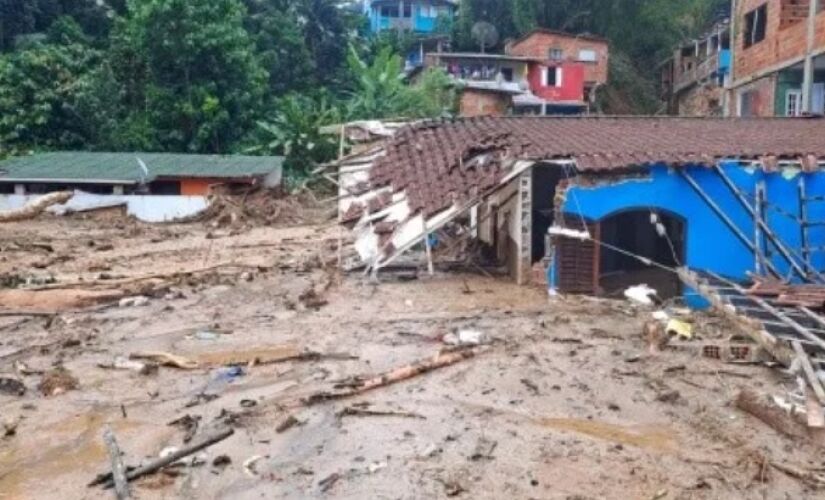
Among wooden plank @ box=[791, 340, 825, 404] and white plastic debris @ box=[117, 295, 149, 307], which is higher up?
wooden plank @ box=[791, 340, 825, 404]

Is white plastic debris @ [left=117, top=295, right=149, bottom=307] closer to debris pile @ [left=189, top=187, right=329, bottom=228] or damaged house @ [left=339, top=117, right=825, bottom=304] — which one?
damaged house @ [left=339, top=117, right=825, bottom=304]

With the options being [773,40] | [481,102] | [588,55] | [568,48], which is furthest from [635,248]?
[588,55]

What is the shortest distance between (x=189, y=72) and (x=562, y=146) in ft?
77.4

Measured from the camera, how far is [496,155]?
1500cm

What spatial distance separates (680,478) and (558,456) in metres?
1.05

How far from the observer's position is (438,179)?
1500 cm

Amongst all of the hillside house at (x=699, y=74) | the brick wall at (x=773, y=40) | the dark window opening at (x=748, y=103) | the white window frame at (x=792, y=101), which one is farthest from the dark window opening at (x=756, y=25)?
the hillside house at (x=699, y=74)

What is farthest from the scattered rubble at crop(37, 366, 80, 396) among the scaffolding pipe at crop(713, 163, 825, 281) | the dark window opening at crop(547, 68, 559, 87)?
the dark window opening at crop(547, 68, 559, 87)

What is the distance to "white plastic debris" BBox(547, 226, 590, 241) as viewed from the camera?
549 inches

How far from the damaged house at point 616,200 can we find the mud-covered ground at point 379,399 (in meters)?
0.98

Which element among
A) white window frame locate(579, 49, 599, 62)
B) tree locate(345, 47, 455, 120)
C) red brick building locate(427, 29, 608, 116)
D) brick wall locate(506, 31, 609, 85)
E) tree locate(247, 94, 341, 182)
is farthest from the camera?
white window frame locate(579, 49, 599, 62)

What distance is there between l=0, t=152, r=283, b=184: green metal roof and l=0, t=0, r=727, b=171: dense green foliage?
8.25 ft

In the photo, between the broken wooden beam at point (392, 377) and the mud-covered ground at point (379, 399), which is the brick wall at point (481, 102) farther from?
the broken wooden beam at point (392, 377)

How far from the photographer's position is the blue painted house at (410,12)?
5328cm
